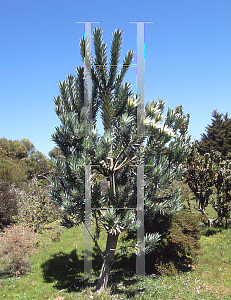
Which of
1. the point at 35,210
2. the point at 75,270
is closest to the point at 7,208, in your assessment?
the point at 35,210

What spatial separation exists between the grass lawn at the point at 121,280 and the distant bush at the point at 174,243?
1.26 feet

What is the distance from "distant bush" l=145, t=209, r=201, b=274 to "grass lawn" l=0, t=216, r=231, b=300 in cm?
39

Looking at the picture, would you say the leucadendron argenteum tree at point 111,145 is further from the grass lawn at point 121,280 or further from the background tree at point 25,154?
the background tree at point 25,154

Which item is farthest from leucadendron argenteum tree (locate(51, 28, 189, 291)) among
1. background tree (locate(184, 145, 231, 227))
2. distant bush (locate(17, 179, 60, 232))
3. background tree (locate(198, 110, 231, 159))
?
background tree (locate(198, 110, 231, 159))

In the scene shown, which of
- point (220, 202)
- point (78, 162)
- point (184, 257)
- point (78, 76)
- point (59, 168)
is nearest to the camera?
point (78, 162)

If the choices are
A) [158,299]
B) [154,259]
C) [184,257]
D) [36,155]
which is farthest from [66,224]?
[36,155]

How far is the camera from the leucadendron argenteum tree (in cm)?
594

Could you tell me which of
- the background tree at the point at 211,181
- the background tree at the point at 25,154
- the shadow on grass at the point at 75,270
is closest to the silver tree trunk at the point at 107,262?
the shadow on grass at the point at 75,270

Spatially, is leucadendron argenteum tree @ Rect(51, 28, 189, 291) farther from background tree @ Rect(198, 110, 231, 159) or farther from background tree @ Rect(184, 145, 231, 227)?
background tree @ Rect(198, 110, 231, 159)

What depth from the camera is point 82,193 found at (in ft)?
20.5

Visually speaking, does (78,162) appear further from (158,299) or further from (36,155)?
(36,155)

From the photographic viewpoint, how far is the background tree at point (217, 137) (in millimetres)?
29453

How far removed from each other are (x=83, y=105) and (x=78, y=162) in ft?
5.95

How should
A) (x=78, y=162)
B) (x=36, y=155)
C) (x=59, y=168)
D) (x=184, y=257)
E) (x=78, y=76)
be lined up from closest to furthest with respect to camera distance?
(x=78, y=162) < (x=59, y=168) < (x=78, y=76) < (x=184, y=257) < (x=36, y=155)
